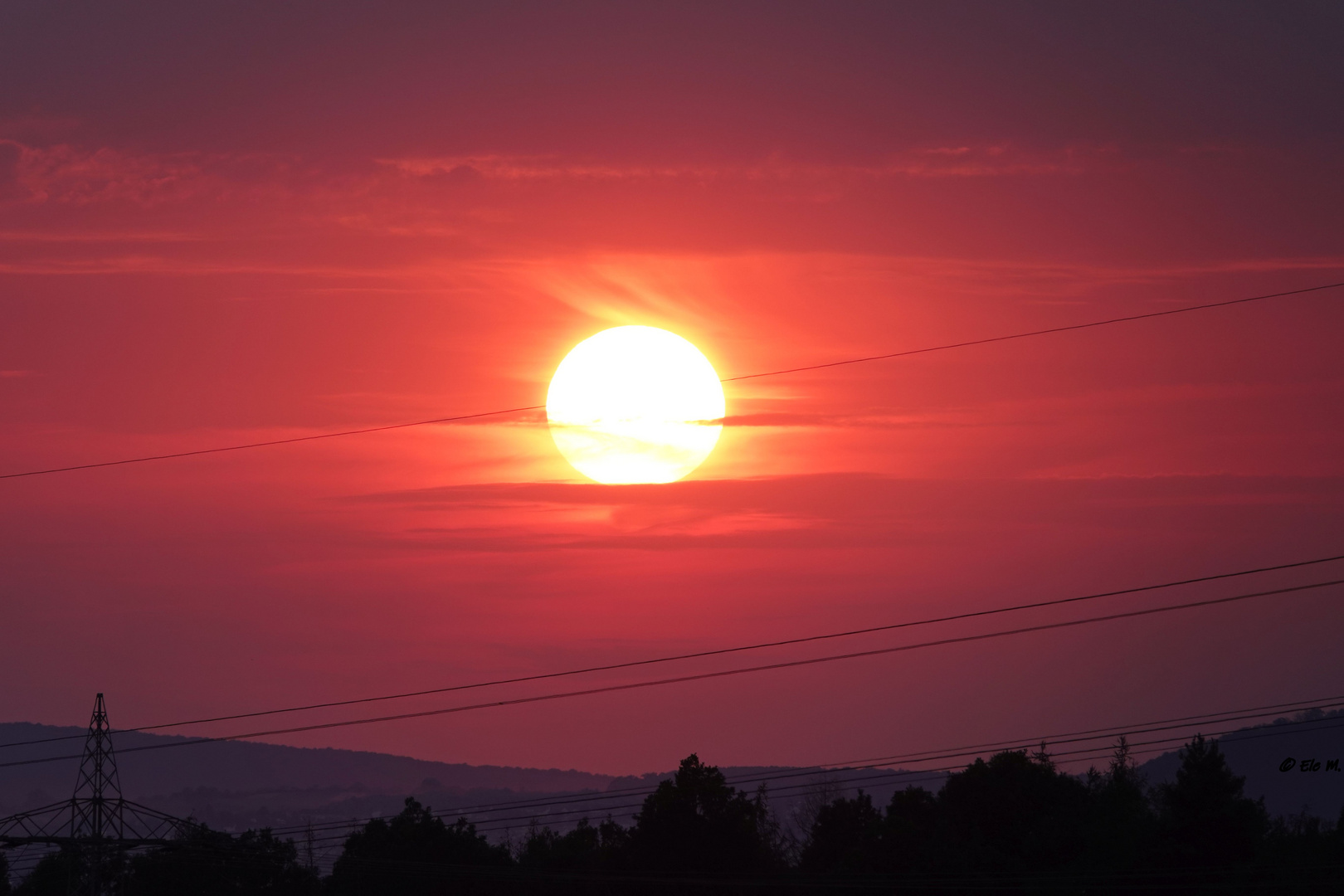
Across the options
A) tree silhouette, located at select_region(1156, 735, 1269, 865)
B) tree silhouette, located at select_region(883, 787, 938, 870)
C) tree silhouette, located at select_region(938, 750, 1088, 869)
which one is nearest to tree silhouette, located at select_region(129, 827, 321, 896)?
tree silhouette, located at select_region(883, 787, 938, 870)

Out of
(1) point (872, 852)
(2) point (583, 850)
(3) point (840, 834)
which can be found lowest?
(1) point (872, 852)

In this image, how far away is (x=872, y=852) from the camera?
9756 cm

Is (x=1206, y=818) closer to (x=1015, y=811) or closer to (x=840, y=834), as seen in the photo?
(x=1015, y=811)

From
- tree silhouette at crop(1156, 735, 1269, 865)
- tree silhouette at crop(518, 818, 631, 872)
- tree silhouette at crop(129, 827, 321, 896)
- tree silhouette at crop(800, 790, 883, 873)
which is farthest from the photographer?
tree silhouette at crop(129, 827, 321, 896)

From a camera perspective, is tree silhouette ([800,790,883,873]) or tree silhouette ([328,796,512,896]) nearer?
tree silhouette ([328,796,512,896])

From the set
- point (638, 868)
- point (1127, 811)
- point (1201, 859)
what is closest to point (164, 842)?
point (638, 868)

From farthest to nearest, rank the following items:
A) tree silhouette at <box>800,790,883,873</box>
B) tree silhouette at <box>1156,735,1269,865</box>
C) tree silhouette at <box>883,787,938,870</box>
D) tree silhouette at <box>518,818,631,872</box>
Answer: tree silhouette at <box>800,790,883,873</box> < tree silhouette at <box>518,818,631,872</box> < tree silhouette at <box>883,787,938,870</box> < tree silhouette at <box>1156,735,1269,865</box>

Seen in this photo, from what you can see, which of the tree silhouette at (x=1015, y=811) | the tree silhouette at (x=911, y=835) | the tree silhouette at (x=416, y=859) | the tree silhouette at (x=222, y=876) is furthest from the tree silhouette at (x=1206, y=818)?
the tree silhouette at (x=222, y=876)

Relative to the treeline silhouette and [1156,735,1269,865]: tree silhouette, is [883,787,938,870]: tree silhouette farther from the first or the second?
[1156,735,1269,865]: tree silhouette

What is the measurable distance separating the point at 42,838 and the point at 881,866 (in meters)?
55.5

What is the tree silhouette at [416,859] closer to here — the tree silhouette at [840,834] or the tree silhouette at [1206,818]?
the tree silhouette at [840,834]

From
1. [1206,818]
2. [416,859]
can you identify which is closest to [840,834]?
[416,859]

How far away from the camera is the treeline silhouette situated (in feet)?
289

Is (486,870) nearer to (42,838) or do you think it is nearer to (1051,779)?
(1051,779)
